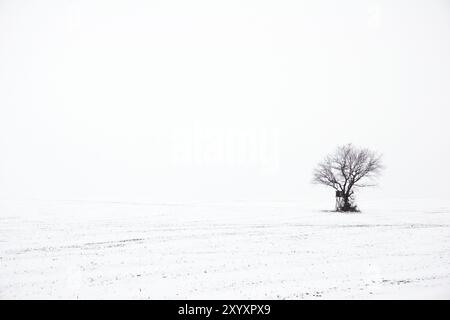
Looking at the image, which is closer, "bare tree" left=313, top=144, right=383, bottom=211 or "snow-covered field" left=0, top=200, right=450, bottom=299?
"snow-covered field" left=0, top=200, right=450, bottom=299

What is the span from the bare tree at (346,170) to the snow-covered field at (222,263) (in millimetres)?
22125

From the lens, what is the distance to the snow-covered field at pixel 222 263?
1466 centimetres

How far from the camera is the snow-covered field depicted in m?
14.7

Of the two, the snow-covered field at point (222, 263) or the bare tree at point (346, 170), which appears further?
the bare tree at point (346, 170)

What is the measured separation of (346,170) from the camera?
180 ft

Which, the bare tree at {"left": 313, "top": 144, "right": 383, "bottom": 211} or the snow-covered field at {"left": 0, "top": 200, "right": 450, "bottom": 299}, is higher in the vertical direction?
the bare tree at {"left": 313, "top": 144, "right": 383, "bottom": 211}

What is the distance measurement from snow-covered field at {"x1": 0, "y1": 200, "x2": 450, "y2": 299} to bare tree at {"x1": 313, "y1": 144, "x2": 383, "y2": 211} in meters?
22.1

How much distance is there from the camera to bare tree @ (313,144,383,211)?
178ft

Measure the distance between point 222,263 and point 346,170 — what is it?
135 ft

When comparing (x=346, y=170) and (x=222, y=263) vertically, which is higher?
(x=346, y=170)

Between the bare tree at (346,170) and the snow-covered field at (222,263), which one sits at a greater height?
the bare tree at (346,170)

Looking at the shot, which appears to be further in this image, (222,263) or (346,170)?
(346,170)

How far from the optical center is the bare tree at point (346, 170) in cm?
5416
